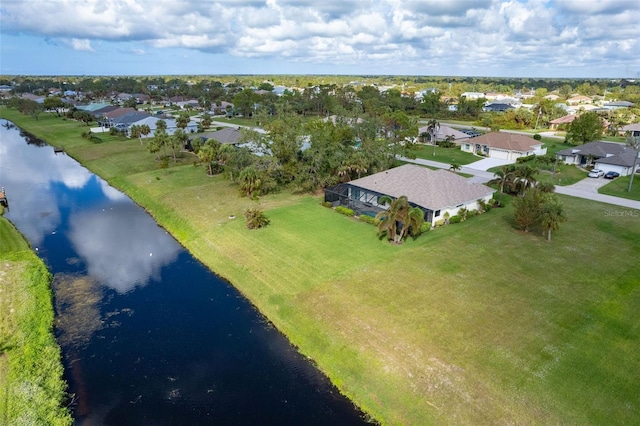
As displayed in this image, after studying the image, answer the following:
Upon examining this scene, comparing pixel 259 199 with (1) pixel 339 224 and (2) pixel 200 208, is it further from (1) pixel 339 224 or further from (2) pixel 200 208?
(1) pixel 339 224

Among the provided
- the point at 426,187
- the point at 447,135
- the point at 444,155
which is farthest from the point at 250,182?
the point at 447,135

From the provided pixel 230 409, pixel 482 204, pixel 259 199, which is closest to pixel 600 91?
pixel 482 204

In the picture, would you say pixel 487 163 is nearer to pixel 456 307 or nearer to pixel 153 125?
pixel 456 307

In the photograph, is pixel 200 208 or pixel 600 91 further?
pixel 600 91

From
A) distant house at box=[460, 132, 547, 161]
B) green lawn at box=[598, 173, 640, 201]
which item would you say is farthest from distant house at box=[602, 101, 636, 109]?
green lawn at box=[598, 173, 640, 201]

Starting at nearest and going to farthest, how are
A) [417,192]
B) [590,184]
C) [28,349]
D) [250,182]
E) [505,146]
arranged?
[28,349], [417,192], [250,182], [590,184], [505,146]

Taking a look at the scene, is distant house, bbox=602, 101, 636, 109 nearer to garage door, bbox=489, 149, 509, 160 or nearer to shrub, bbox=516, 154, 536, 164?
shrub, bbox=516, 154, 536, 164

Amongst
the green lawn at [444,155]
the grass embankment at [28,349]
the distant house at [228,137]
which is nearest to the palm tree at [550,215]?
the green lawn at [444,155]
